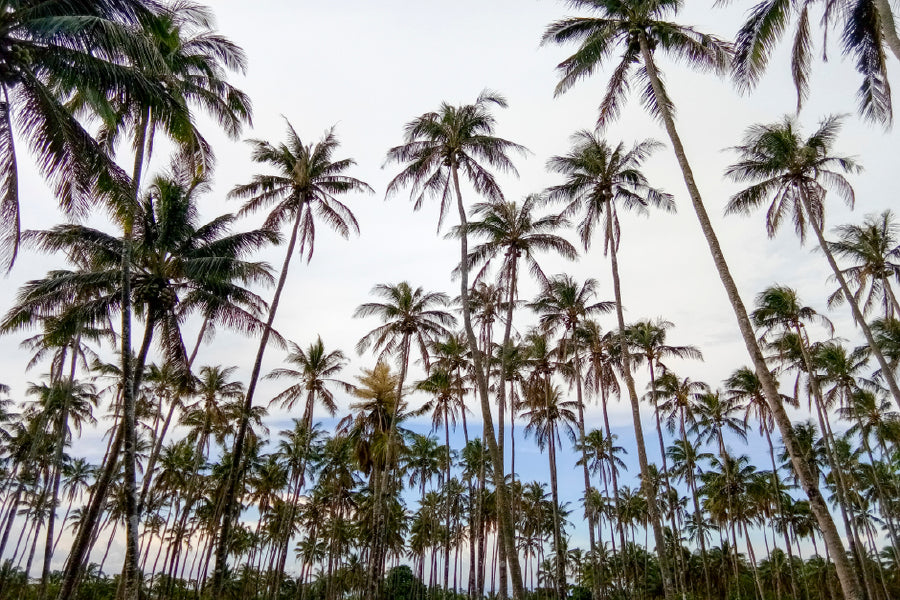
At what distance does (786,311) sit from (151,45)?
104 ft

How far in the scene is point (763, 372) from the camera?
1028 cm

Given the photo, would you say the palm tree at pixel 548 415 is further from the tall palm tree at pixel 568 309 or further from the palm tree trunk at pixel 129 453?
the palm tree trunk at pixel 129 453

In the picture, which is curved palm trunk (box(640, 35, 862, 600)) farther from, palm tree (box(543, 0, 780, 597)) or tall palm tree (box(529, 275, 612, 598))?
tall palm tree (box(529, 275, 612, 598))

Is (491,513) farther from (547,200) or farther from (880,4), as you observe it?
(880,4)

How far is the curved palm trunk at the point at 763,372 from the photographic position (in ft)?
29.6

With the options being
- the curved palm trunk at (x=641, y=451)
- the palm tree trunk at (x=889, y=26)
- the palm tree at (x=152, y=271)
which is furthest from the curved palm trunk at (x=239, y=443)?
the palm tree trunk at (x=889, y=26)

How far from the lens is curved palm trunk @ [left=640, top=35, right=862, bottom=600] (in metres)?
9.02

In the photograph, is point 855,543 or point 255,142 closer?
point 255,142

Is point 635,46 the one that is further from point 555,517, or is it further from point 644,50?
point 555,517

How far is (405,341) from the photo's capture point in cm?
2959

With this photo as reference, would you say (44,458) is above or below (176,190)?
below

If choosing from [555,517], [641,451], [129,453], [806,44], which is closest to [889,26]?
[806,44]

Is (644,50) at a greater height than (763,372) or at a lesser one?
greater

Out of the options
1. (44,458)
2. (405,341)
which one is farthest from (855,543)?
(44,458)
